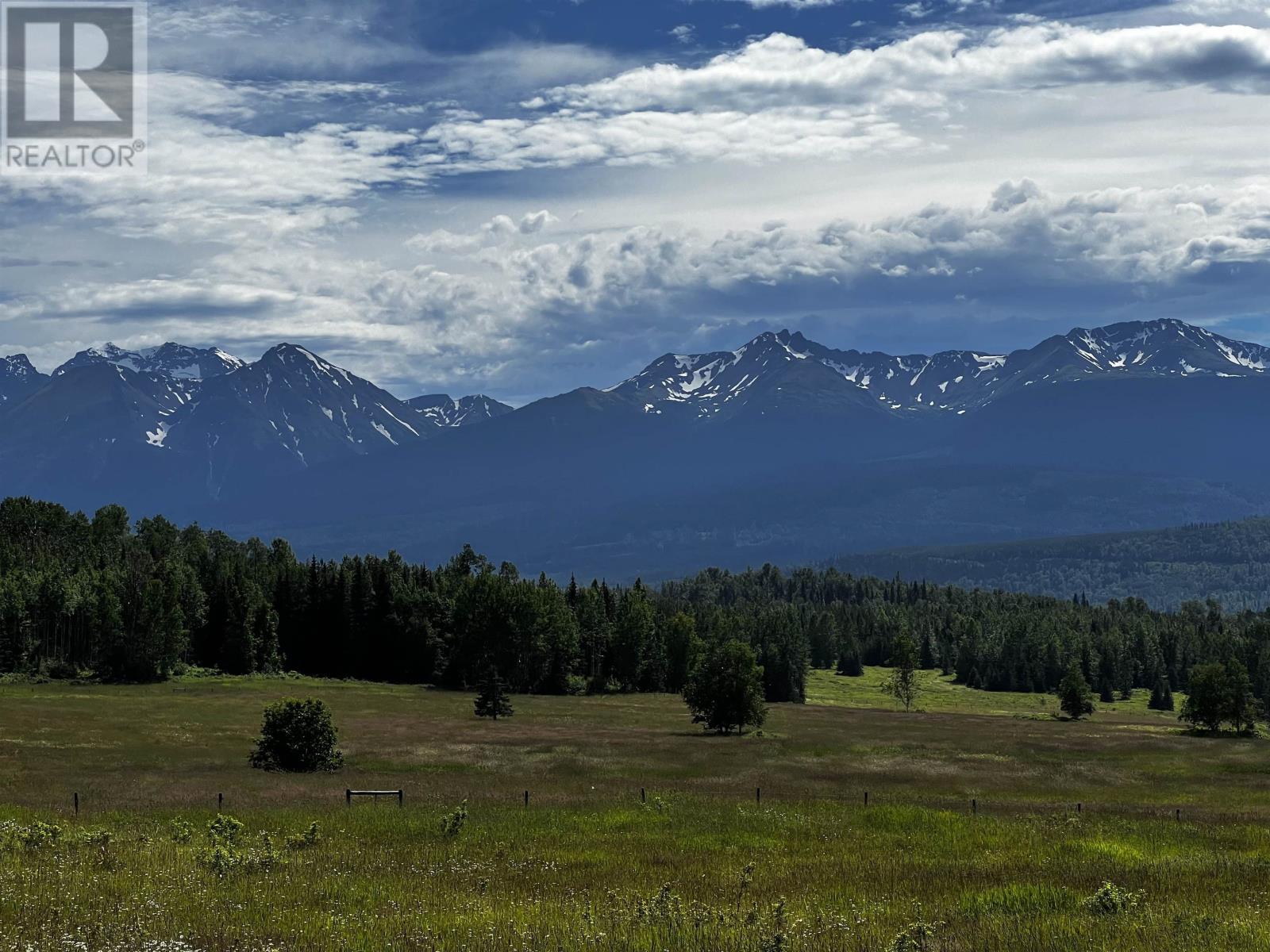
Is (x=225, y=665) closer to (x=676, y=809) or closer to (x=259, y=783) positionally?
(x=259, y=783)

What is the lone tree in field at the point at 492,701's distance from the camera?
104 meters

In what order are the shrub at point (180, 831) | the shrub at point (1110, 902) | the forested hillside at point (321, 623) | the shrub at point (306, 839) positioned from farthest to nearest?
the forested hillside at point (321, 623) → the shrub at point (180, 831) → the shrub at point (306, 839) → the shrub at point (1110, 902)

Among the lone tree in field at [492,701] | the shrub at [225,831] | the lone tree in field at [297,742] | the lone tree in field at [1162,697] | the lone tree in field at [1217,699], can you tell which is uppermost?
the shrub at [225,831]

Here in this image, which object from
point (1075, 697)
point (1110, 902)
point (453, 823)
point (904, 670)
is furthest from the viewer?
point (904, 670)

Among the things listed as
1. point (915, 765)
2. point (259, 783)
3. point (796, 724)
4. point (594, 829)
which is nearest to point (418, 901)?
point (594, 829)

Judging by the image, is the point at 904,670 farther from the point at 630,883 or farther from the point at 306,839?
the point at 630,883

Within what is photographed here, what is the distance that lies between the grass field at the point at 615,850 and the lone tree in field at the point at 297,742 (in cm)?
171

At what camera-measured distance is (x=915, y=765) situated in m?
71.5

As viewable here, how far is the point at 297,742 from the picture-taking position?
57688 mm

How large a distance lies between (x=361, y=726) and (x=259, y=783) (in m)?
36.7

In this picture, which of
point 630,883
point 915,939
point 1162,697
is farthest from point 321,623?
point 915,939

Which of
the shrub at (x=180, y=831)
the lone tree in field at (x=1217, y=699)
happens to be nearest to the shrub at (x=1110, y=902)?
the shrub at (x=180, y=831)

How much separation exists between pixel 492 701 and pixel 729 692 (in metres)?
22.8

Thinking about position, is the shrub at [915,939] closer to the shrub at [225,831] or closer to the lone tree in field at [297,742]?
the shrub at [225,831]
